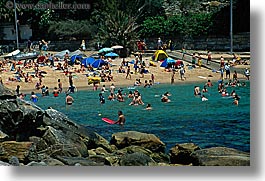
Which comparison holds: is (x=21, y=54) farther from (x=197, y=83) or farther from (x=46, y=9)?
(x=197, y=83)

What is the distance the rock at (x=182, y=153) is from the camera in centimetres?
594

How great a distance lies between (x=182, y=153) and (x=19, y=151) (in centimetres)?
192

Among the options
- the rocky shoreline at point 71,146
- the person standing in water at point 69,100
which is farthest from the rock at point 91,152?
the person standing in water at point 69,100

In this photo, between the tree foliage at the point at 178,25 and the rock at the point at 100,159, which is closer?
the rock at the point at 100,159

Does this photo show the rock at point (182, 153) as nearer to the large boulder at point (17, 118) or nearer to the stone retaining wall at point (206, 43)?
the stone retaining wall at point (206, 43)

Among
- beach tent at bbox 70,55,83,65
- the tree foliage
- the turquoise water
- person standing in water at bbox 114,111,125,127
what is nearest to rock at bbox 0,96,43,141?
the turquoise water

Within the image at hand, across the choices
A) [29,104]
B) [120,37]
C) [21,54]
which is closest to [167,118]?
[120,37]

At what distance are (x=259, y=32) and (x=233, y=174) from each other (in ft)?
4.84

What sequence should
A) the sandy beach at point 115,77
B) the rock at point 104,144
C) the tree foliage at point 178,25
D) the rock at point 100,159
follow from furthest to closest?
the sandy beach at point 115,77
the tree foliage at point 178,25
the rock at point 104,144
the rock at point 100,159

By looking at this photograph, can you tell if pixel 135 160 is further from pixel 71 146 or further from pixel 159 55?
pixel 159 55

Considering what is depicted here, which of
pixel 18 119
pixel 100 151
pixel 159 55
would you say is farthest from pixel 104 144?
pixel 159 55

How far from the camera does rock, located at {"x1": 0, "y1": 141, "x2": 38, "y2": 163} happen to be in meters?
5.79

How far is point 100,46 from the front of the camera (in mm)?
7285

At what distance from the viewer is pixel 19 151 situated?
5.90 metres
